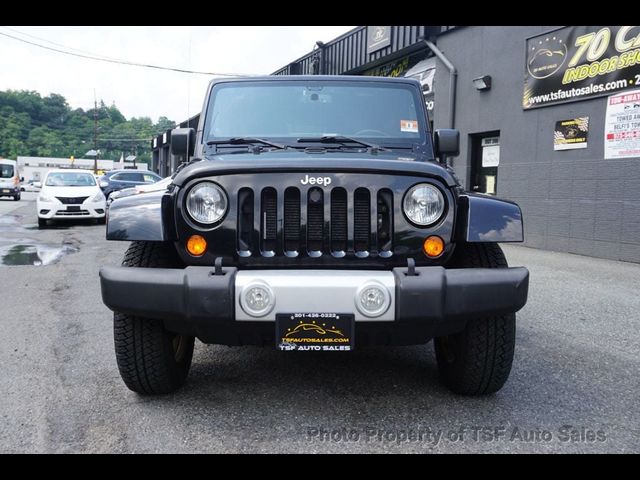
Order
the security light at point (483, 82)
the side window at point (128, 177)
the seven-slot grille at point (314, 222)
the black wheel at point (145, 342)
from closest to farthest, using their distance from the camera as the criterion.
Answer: the seven-slot grille at point (314, 222) → the black wheel at point (145, 342) → the security light at point (483, 82) → the side window at point (128, 177)

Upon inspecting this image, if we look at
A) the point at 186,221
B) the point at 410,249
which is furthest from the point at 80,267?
the point at 410,249

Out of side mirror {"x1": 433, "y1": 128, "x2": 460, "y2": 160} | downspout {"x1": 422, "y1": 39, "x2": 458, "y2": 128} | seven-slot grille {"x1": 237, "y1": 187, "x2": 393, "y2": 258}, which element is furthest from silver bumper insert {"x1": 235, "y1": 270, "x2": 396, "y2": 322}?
downspout {"x1": 422, "y1": 39, "x2": 458, "y2": 128}

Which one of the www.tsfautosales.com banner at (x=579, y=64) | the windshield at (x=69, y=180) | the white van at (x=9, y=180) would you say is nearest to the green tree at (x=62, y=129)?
the white van at (x=9, y=180)

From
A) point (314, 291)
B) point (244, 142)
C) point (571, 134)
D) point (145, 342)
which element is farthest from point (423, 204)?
point (571, 134)

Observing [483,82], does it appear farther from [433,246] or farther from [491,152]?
[433,246]

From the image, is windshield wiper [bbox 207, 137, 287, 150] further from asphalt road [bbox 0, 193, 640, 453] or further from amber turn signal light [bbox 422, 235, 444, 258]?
asphalt road [bbox 0, 193, 640, 453]

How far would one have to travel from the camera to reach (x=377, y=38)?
1501cm

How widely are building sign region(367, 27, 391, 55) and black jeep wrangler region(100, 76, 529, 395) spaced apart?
1245 cm

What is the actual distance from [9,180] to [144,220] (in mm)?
30045

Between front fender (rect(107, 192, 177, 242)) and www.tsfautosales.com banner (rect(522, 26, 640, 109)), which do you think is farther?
www.tsfautosales.com banner (rect(522, 26, 640, 109))

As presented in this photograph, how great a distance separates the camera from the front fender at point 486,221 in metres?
2.65

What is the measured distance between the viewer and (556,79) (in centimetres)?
973

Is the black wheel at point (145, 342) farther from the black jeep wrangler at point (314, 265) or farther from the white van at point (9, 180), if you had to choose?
the white van at point (9, 180)

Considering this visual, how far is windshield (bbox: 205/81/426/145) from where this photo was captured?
11.8 ft
